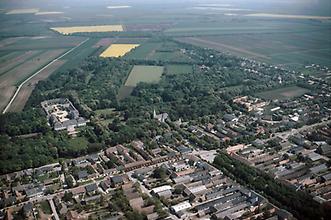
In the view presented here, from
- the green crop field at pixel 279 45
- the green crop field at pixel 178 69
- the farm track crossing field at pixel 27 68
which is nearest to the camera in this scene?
the farm track crossing field at pixel 27 68

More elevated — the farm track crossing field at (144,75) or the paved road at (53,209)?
the farm track crossing field at (144,75)

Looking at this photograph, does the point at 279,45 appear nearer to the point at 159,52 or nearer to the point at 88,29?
the point at 159,52

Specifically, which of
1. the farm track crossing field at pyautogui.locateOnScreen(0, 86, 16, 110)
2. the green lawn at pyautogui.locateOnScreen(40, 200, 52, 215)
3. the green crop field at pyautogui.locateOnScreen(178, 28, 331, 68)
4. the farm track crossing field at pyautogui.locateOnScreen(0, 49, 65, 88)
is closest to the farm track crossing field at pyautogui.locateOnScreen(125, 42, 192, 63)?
the green crop field at pyautogui.locateOnScreen(178, 28, 331, 68)

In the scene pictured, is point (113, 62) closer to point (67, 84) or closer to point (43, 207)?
point (67, 84)

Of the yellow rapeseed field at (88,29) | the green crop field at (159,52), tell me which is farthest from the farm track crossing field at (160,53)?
the yellow rapeseed field at (88,29)

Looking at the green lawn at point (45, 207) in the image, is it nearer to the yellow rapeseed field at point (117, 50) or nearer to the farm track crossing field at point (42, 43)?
the yellow rapeseed field at point (117, 50)

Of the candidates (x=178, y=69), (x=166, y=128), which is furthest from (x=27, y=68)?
(x=166, y=128)
